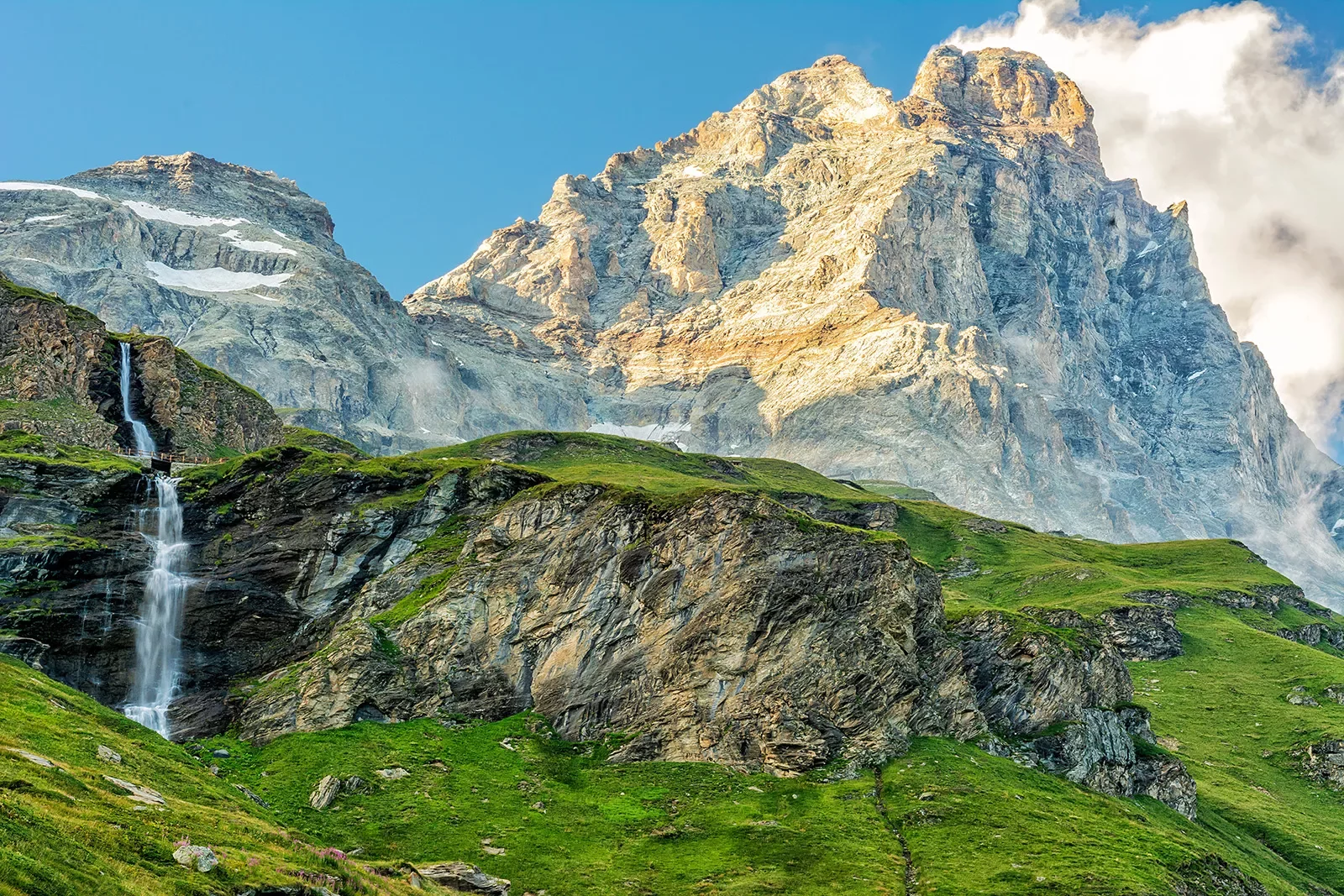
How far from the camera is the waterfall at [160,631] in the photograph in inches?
3346

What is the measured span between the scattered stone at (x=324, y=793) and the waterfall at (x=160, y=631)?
18.1 m

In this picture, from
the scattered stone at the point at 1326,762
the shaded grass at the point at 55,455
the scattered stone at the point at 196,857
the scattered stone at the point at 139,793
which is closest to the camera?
the scattered stone at the point at 196,857

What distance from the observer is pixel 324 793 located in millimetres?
70562

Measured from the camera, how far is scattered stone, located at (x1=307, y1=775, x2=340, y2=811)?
69.8 meters

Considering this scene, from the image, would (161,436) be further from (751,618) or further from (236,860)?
(236,860)

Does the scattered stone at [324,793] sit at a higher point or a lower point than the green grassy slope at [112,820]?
lower

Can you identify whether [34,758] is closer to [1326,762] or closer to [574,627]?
[574,627]

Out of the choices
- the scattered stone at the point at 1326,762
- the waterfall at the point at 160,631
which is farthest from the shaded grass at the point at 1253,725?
the waterfall at the point at 160,631

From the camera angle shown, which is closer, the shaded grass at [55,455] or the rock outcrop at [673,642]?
the rock outcrop at [673,642]

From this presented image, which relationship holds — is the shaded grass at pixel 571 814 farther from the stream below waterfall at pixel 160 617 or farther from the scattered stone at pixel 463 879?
the stream below waterfall at pixel 160 617

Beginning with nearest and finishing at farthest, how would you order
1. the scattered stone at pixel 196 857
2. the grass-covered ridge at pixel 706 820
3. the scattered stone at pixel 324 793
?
the scattered stone at pixel 196 857
the grass-covered ridge at pixel 706 820
the scattered stone at pixel 324 793

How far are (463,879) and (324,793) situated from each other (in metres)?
19.8

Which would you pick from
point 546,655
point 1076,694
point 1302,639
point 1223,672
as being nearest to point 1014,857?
point 1076,694

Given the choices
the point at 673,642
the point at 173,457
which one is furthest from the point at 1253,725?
the point at 173,457
